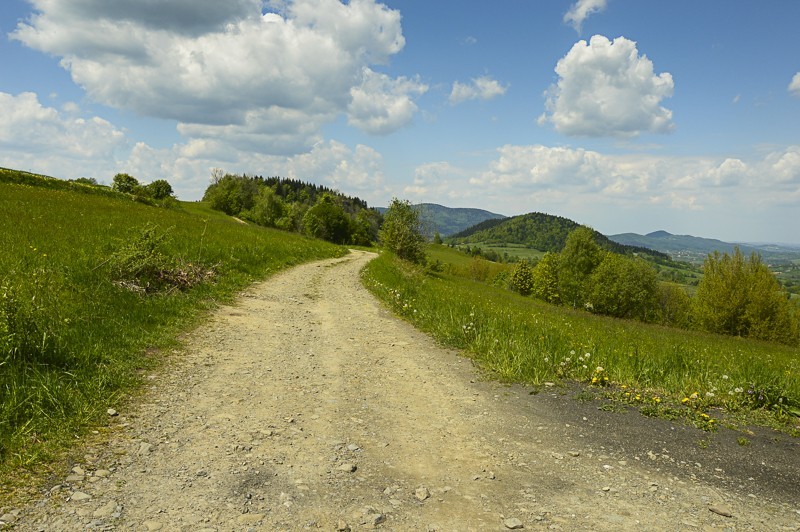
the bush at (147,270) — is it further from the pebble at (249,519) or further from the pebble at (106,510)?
the pebble at (249,519)

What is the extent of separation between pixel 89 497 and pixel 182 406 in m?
2.23

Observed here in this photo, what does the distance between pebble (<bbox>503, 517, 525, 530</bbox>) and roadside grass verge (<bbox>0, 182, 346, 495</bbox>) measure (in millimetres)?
4610

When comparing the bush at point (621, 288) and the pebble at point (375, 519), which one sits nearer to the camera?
the pebble at point (375, 519)

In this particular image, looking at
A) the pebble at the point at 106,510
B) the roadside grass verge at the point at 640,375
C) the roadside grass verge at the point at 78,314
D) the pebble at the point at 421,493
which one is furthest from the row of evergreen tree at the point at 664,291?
the pebble at the point at 106,510

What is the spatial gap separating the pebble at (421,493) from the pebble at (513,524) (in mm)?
809

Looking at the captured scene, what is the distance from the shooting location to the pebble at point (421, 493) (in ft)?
14.8

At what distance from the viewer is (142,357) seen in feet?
26.1

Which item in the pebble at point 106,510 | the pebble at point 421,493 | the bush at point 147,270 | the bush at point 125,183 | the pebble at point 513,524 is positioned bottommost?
the pebble at point 106,510

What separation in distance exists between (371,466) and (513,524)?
169 cm

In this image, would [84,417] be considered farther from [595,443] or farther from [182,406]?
[595,443]

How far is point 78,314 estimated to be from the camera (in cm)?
907

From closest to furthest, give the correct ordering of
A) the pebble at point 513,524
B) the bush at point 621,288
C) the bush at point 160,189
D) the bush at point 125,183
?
1. the pebble at point 513,524
2. the bush at point 621,288
3. the bush at point 125,183
4. the bush at point 160,189

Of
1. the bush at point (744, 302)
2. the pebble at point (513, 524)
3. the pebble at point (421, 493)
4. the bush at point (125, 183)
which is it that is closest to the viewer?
the pebble at point (513, 524)

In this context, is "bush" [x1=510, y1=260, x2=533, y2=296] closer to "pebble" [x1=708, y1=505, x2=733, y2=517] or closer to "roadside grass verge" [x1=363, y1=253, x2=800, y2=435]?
"roadside grass verge" [x1=363, y1=253, x2=800, y2=435]
